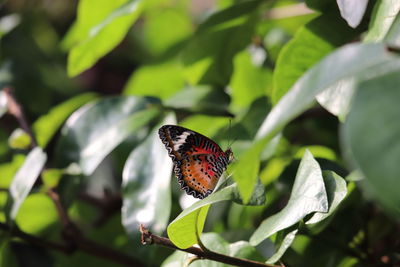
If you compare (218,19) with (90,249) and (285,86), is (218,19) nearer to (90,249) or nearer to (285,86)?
(285,86)

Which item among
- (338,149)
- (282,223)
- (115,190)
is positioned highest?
(282,223)

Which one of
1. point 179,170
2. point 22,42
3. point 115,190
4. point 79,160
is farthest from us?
point 22,42

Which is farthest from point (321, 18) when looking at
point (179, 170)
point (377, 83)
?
point (377, 83)

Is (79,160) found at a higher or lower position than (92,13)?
lower

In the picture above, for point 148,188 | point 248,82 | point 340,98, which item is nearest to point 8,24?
point 248,82

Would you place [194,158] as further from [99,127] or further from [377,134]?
[377,134]

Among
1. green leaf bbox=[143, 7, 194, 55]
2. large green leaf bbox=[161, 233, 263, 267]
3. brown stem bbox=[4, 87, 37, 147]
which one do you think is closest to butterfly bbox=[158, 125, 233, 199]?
large green leaf bbox=[161, 233, 263, 267]

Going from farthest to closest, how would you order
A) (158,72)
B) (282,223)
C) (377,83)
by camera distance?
1. (158,72)
2. (282,223)
3. (377,83)
